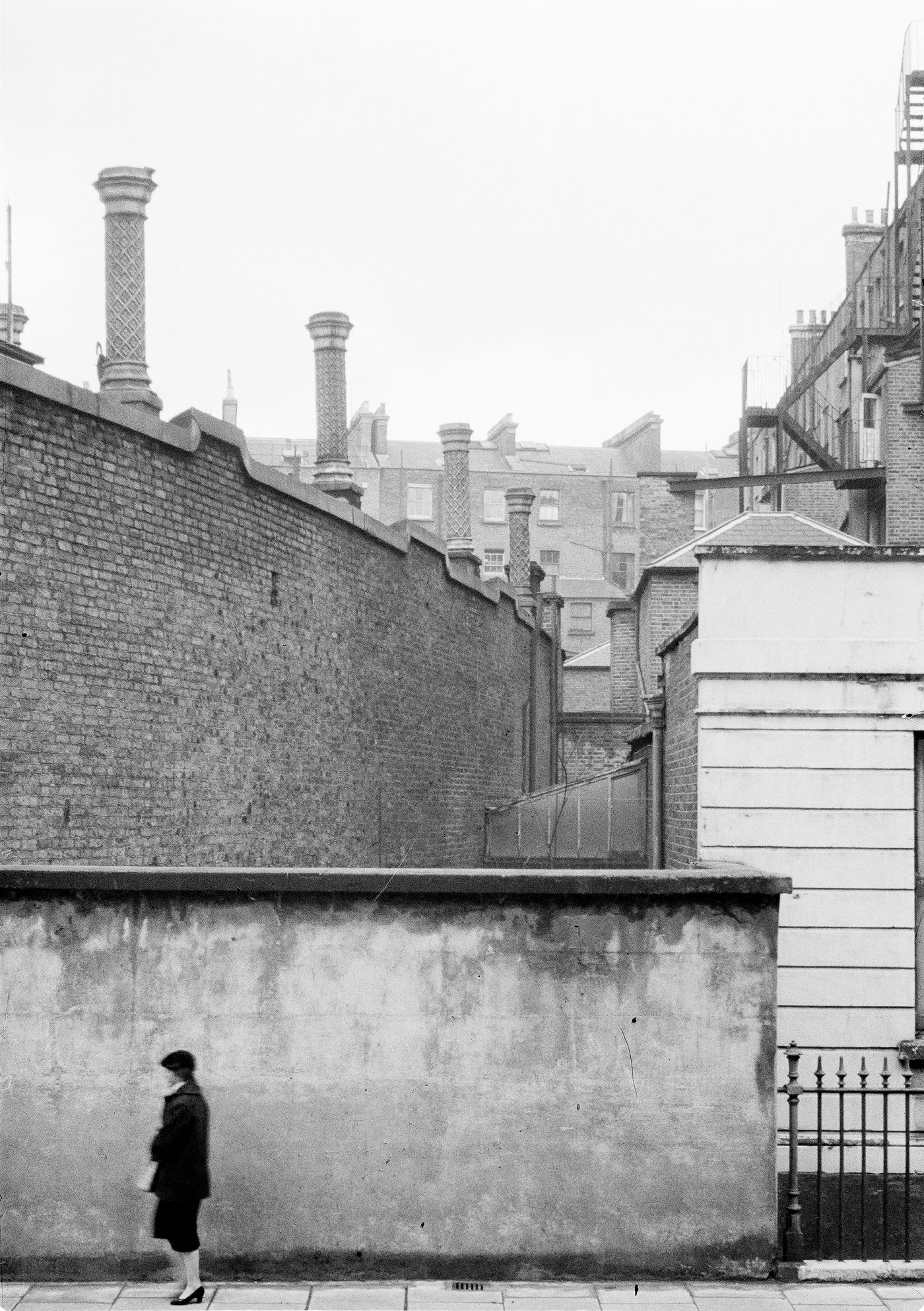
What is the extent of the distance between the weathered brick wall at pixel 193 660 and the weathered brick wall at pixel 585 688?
25725 millimetres

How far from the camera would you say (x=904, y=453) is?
28.0m

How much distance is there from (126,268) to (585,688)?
34.8 meters

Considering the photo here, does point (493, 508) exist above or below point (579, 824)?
above

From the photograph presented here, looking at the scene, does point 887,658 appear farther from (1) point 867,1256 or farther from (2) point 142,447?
(2) point 142,447

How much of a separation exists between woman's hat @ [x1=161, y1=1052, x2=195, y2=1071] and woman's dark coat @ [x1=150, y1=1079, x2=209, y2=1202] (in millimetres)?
121

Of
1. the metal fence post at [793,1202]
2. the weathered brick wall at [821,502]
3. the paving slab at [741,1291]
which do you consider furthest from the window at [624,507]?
the paving slab at [741,1291]

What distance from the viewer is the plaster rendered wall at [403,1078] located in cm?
781

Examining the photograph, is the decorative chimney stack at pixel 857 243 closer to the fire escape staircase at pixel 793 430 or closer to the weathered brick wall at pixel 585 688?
the fire escape staircase at pixel 793 430

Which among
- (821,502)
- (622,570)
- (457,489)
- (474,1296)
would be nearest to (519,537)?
(457,489)

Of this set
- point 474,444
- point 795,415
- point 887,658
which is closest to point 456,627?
point 887,658

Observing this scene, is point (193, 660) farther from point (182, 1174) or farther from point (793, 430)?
point (793, 430)

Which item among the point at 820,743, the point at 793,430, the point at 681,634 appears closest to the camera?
the point at 820,743

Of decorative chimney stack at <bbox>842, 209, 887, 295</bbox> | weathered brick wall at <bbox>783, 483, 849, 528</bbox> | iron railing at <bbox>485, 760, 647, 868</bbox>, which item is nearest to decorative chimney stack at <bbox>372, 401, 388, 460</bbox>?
decorative chimney stack at <bbox>842, 209, 887, 295</bbox>

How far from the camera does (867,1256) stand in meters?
8.35
